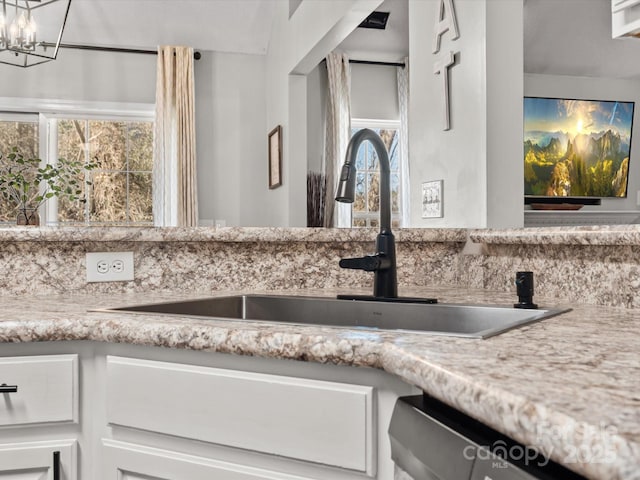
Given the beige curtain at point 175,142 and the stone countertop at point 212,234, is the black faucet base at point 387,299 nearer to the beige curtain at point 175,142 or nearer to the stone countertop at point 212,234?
the stone countertop at point 212,234

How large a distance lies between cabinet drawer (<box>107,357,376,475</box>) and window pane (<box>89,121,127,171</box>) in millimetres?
4293

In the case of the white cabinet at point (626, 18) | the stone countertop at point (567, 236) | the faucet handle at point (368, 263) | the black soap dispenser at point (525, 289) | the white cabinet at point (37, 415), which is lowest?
the white cabinet at point (37, 415)

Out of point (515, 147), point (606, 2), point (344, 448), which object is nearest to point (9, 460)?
point (344, 448)

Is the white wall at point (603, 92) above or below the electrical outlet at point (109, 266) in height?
above

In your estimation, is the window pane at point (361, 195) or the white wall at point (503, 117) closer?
the white wall at point (503, 117)

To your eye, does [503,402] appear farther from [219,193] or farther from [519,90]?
[219,193]

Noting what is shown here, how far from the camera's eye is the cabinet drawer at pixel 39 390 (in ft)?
3.32

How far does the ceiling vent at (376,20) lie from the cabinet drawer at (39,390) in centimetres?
434

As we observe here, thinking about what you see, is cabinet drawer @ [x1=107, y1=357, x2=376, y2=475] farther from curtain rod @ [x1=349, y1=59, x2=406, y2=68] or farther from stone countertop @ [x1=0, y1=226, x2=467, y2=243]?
curtain rod @ [x1=349, y1=59, x2=406, y2=68]

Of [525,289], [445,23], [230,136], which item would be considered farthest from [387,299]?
[230,136]

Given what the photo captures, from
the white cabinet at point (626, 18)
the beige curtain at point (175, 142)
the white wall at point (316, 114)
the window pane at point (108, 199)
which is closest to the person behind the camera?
the white cabinet at point (626, 18)

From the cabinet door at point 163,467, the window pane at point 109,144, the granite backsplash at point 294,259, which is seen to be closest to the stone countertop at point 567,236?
the granite backsplash at point 294,259

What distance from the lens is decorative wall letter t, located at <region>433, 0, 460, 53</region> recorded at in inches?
76.4

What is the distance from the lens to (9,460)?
996mm
